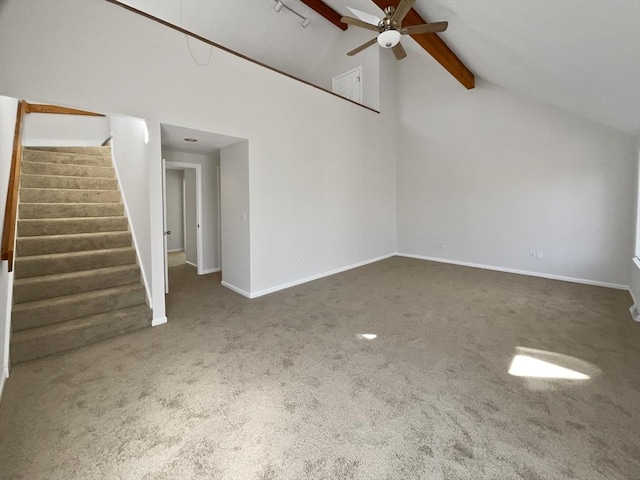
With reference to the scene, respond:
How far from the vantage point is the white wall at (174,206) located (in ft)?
25.1

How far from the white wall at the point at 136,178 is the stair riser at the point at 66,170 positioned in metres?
0.42

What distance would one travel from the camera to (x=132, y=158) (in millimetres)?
3670

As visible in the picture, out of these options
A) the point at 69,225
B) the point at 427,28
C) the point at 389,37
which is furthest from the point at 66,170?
the point at 427,28

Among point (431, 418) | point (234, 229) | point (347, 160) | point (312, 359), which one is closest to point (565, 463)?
point (431, 418)

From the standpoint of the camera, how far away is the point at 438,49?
14.1 feet

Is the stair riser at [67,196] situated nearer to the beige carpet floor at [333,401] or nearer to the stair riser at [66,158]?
the stair riser at [66,158]

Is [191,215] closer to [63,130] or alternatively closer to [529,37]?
[63,130]

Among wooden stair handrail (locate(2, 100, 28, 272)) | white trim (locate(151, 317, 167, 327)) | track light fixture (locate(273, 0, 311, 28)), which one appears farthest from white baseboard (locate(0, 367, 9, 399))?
track light fixture (locate(273, 0, 311, 28))

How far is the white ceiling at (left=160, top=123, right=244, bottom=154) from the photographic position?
3.37 m

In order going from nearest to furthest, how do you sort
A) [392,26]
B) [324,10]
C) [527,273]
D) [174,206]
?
[392,26], [527,273], [324,10], [174,206]

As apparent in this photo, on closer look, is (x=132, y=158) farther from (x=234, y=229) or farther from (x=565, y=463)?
(x=565, y=463)

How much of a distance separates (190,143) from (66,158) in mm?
2132

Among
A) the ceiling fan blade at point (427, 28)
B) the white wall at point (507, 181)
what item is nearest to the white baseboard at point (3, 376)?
the ceiling fan blade at point (427, 28)

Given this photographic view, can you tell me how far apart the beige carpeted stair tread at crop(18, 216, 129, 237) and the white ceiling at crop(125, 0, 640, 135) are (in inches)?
138
